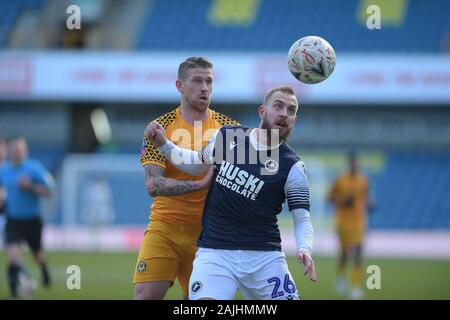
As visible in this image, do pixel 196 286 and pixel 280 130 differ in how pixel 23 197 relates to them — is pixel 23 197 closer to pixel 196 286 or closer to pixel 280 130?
pixel 196 286

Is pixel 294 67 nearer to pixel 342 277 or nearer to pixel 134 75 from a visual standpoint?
pixel 342 277

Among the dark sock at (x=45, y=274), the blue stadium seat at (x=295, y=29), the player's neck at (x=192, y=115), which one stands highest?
the blue stadium seat at (x=295, y=29)

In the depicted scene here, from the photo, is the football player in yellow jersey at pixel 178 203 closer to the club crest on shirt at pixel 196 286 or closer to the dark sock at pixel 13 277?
the club crest on shirt at pixel 196 286

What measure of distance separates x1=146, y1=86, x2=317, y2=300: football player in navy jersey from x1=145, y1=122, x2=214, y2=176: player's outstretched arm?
1.06 ft

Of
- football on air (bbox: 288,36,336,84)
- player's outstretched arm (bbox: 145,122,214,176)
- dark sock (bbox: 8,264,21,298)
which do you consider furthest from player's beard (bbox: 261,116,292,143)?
dark sock (bbox: 8,264,21,298)

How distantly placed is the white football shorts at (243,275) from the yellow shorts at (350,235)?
905 cm

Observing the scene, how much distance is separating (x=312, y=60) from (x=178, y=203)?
1.64 m

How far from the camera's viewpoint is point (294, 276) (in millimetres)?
16688

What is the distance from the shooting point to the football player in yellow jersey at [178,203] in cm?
747

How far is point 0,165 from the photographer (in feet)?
47.9

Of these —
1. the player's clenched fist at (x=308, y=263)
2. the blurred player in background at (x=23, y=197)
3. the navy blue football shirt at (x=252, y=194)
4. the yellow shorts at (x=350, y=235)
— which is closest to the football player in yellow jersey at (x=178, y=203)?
the navy blue football shirt at (x=252, y=194)

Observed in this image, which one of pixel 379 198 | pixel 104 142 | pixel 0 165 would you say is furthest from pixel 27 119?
pixel 0 165

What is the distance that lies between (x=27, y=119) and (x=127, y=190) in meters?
5.50

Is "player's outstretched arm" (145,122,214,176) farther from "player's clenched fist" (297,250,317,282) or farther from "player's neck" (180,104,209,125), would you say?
"player's clenched fist" (297,250,317,282)
